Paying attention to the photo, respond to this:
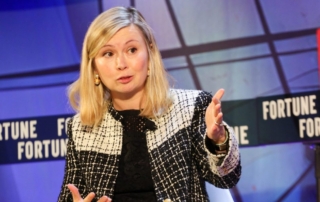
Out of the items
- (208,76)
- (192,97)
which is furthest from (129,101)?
(208,76)

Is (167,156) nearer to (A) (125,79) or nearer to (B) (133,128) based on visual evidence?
(B) (133,128)

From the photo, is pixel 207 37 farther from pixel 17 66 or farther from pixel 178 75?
pixel 17 66

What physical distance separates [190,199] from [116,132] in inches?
12.8

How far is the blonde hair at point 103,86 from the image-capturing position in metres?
1.91

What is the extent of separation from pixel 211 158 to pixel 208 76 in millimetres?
1170

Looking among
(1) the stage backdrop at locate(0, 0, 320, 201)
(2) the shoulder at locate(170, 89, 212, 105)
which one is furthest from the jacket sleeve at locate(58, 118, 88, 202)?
(1) the stage backdrop at locate(0, 0, 320, 201)

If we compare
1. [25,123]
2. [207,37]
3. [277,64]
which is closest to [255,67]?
[277,64]

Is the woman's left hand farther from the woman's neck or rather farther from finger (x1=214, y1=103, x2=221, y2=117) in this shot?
the woman's neck

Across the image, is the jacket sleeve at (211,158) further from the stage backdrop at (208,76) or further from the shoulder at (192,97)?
the stage backdrop at (208,76)

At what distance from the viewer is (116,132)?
196cm

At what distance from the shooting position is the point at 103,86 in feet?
6.71

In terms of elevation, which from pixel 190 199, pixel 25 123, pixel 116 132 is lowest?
pixel 190 199

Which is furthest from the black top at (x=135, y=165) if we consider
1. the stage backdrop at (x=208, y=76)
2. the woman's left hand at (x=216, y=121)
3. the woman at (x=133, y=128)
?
the stage backdrop at (x=208, y=76)

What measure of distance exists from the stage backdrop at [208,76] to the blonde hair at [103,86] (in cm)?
89
